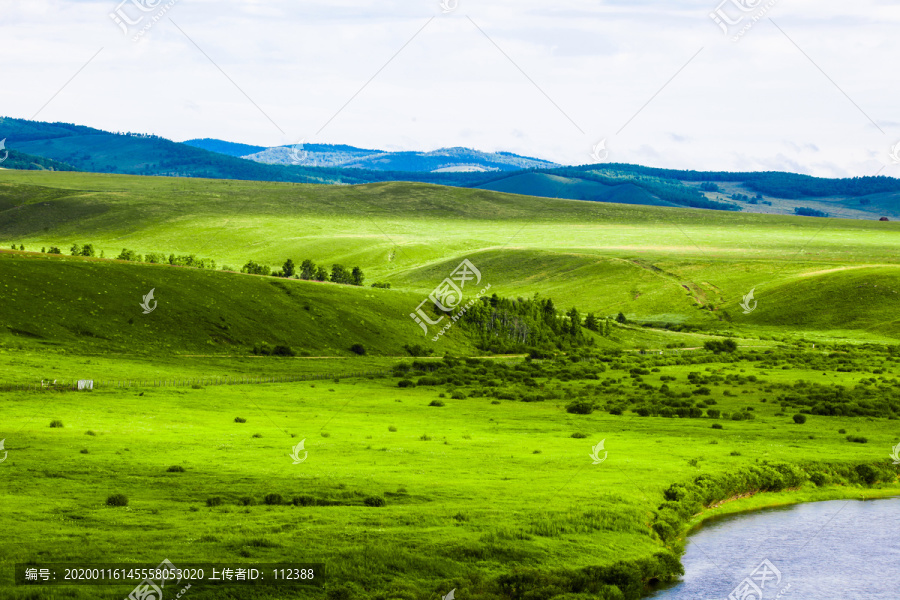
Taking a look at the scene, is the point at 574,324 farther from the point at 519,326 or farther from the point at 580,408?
the point at 580,408

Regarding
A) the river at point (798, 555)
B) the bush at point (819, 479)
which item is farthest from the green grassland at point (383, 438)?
the river at point (798, 555)

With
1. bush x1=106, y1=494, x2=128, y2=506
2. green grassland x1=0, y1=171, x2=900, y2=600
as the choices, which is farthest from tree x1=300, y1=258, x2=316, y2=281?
bush x1=106, y1=494, x2=128, y2=506

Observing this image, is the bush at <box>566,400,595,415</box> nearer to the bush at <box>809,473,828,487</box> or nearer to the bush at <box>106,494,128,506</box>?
the bush at <box>809,473,828,487</box>

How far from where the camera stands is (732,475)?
134 feet

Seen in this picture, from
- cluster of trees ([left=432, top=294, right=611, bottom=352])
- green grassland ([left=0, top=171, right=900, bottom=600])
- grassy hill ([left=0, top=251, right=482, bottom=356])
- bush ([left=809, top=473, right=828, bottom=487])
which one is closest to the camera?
green grassland ([left=0, top=171, right=900, bottom=600])

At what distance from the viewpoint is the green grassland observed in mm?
27297

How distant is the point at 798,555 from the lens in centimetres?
3294

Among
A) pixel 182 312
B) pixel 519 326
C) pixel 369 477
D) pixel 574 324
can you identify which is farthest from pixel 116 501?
pixel 574 324

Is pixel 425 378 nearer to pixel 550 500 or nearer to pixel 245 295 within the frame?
pixel 245 295

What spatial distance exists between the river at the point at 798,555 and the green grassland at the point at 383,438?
44.1 inches

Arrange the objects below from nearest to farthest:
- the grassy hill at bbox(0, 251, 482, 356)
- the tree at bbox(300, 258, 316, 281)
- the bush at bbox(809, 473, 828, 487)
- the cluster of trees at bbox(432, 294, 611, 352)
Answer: the bush at bbox(809, 473, 828, 487)
the grassy hill at bbox(0, 251, 482, 356)
the cluster of trees at bbox(432, 294, 611, 352)
the tree at bbox(300, 258, 316, 281)

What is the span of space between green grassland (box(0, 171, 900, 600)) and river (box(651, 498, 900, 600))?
1.12m

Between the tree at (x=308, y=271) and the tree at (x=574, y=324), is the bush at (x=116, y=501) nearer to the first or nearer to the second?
the tree at (x=574, y=324)

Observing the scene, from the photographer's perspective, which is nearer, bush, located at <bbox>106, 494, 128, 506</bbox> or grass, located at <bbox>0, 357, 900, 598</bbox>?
grass, located at <bbox>0, 357, 900, 598</bbox>
